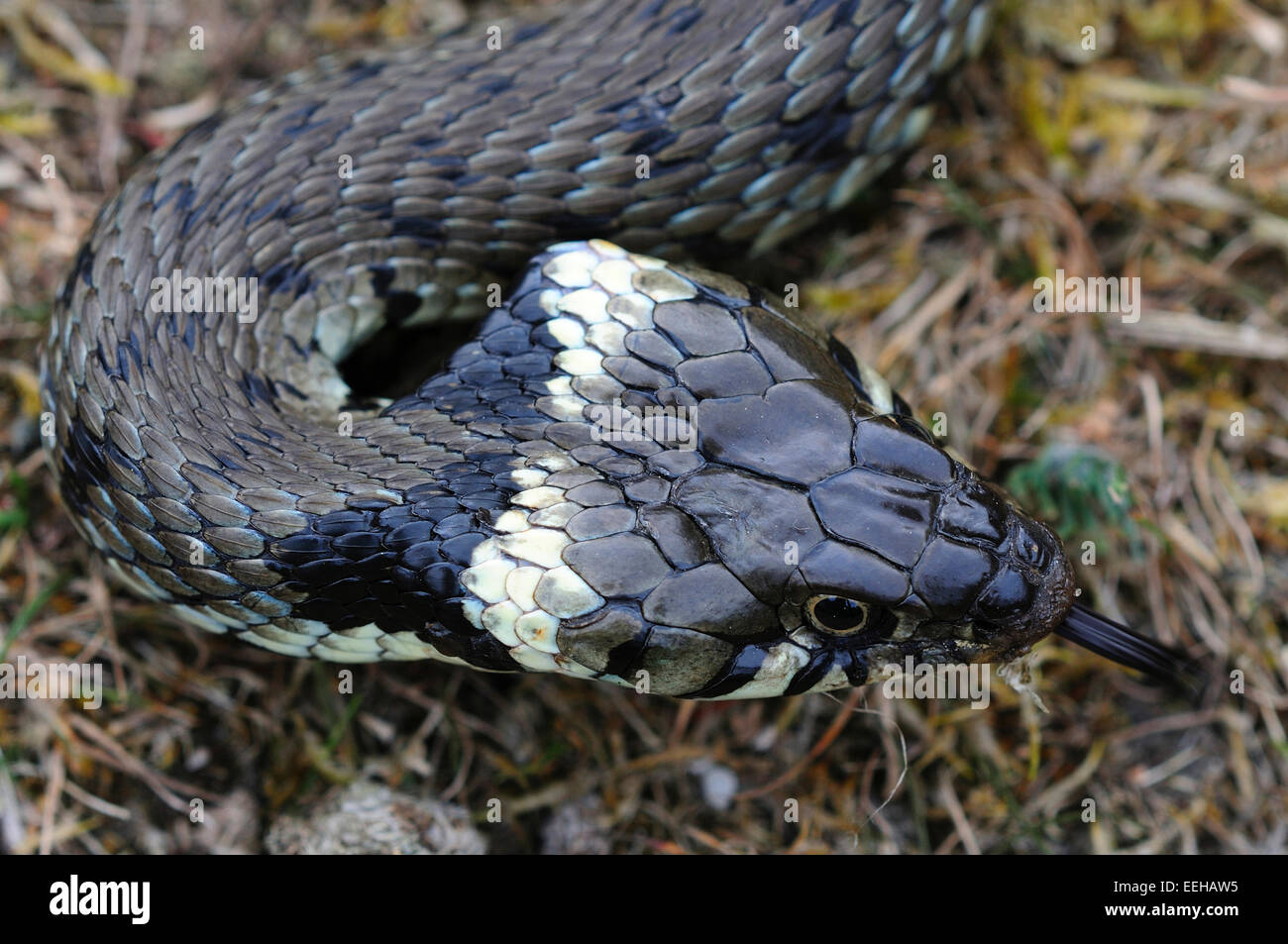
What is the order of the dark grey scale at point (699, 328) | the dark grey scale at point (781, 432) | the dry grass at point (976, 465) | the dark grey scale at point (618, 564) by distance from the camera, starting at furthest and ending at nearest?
the dry grass at point (976, 465), the dark grey scale at point (699, 328), the dark grey scale at point (781, 432), the dark grey scale at point (618, 564)

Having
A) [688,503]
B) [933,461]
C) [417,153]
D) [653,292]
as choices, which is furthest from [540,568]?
[417,153]

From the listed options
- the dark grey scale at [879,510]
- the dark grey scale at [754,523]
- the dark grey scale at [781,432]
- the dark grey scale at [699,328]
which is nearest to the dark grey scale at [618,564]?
the dark grey scale at [754,523]

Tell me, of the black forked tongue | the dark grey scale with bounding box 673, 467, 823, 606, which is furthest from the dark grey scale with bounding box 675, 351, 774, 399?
the black forked tongue

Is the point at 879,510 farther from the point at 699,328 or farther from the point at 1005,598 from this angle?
the point at 699,328

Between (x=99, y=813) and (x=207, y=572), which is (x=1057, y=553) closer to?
(x=207, y=572)

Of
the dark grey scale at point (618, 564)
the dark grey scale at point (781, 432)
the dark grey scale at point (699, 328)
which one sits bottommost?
the dark grey scale at point (618, 564)

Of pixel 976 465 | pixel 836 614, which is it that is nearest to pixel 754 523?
pixel 836 614

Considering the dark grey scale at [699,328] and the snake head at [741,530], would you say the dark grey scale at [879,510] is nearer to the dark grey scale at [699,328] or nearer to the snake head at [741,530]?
the snake head at [741,530]
